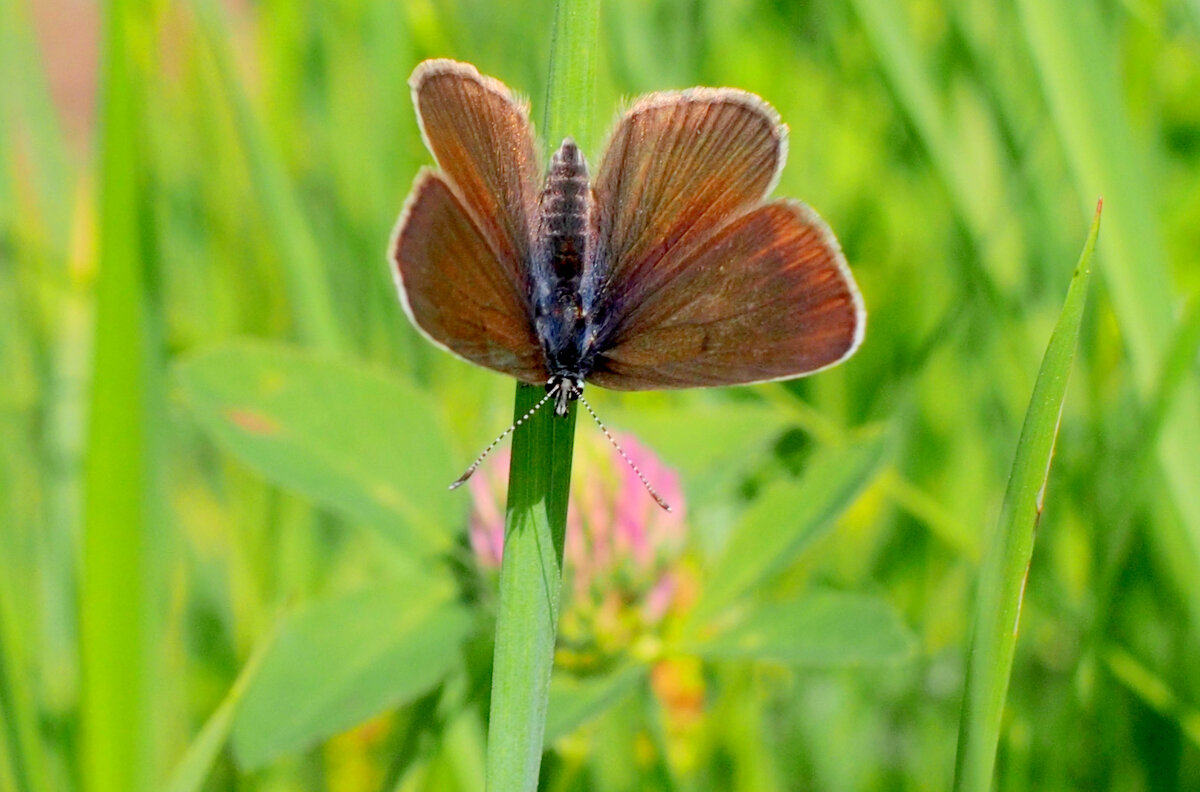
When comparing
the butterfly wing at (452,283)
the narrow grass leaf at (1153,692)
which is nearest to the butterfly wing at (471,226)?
the butterfly wing at (452,283)

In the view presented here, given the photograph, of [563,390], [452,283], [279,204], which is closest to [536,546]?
[563,390]

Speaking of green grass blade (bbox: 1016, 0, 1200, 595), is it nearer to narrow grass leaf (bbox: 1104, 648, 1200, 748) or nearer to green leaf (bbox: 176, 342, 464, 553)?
narrow grass leaf (bbox: 1104, 648, 1200, 748)

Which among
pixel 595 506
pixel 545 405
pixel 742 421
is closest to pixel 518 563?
pixel 545 405

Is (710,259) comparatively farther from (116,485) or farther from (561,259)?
(116,485)

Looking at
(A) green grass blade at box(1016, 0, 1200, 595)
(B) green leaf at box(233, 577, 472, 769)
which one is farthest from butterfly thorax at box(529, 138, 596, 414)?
(A) green grass blade at box(1016, 0, 1200, 595)

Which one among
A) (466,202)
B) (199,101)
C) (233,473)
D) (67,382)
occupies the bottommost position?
(233,473)

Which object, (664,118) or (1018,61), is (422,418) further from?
(1018,61)

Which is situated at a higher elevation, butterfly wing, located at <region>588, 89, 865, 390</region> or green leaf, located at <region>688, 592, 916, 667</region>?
butterfly wing, located at <region>588, 89, 865, 390</region>
